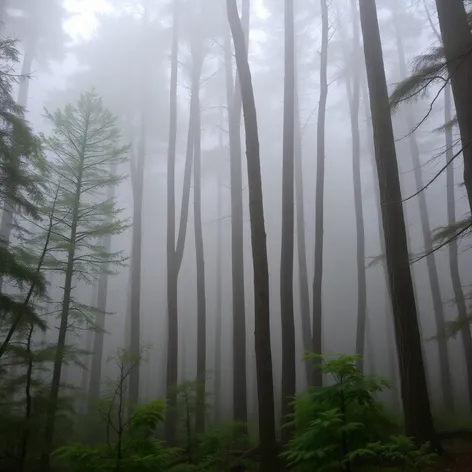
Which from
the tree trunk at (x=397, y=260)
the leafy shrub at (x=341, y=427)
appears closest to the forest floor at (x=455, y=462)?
the tree trunk at (x=397, y=260)

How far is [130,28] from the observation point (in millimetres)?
21844

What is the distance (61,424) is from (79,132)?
7501mm

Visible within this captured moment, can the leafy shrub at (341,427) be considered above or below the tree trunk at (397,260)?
below

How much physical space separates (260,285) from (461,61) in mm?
4786

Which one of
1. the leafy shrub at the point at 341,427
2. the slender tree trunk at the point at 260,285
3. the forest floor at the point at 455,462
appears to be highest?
the slender tree trunk at the point at 260,285

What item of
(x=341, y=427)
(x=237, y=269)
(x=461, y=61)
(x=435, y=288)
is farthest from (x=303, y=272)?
(x=341, y=427)

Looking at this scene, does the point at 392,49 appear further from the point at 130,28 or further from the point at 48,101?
the point at 48,101

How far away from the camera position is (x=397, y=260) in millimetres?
6656

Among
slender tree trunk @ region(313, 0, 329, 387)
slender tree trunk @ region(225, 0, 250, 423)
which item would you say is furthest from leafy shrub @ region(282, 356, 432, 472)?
slender tree trunk @ region(225, 0, 250, 423)

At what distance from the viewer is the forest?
5.91 meters

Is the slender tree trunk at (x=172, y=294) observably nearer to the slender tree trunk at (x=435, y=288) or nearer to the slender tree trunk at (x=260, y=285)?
the slender tree trunk at (x=260, y=285)

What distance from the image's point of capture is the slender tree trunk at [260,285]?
22.7 ft

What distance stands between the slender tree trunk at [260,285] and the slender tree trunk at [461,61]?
3.64 m

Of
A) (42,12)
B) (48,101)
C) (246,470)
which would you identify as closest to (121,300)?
(48,101)
